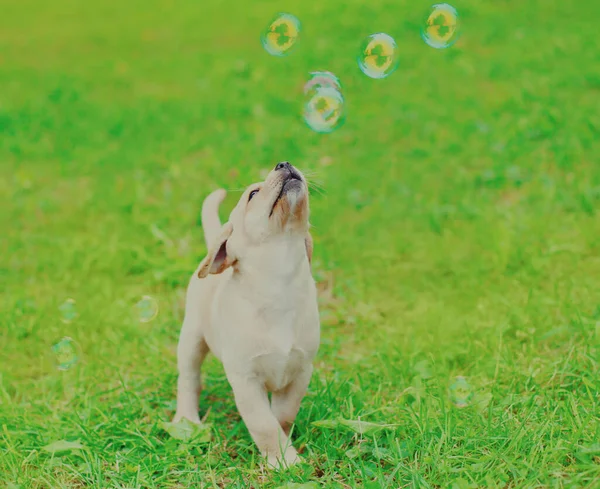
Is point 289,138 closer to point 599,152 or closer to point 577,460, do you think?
point 599,152

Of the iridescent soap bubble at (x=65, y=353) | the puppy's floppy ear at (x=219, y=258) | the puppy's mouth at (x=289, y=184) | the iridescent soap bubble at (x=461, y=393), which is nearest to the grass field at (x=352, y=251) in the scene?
the iridescent soap bubble at (x=461, y=393)

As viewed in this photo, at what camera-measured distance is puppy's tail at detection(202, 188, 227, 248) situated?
3.47 m

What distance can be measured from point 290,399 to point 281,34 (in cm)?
187

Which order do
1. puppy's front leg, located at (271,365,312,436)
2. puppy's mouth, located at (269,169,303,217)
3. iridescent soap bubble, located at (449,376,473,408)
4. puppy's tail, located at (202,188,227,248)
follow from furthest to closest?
puppy's tail, located at (202,188,227,248), iridescent soap bubble, located at (449,376,473,408), puppy's front leg, located at (271,365,312,436), puppy's mouth, located at (269,169,303,217)

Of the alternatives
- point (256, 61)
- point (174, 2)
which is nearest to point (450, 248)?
point (256, 61)

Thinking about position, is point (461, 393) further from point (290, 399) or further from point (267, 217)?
point (267, 217)

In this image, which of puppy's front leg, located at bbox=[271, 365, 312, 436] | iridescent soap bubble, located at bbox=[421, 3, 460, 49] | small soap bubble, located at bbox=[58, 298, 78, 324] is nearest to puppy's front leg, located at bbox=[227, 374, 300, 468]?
puppy's front leg, located at bbox=[271, 365, 312, 436]

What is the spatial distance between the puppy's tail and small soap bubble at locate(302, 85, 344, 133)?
58 centimetres

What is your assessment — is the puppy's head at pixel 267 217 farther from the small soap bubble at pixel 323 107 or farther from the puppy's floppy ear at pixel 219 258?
the small soap bubble at pixel 323 107

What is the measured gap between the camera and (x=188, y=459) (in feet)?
10.4

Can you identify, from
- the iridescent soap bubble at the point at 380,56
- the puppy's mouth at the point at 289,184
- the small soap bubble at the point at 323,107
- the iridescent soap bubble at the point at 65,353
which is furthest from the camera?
the iridescent soap bubble at the point at 380,56

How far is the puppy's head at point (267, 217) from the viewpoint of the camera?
2869 millimetres

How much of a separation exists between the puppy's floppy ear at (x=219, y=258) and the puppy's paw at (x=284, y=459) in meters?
0.73

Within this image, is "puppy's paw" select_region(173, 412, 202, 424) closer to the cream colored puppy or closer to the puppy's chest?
the cream colored puppy
